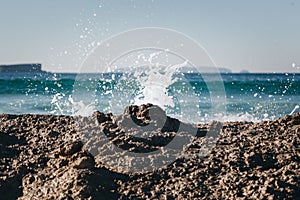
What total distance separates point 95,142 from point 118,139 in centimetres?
18

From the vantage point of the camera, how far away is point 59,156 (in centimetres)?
359

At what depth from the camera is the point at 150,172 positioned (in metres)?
3.29

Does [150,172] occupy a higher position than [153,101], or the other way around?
[153,101]

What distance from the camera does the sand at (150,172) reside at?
3074 millimetres

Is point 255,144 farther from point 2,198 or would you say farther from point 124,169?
point 2,198

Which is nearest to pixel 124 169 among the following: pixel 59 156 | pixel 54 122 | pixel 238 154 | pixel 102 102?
pixel 59 156

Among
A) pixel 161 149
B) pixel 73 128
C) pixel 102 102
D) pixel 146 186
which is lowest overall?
pixel 146 186

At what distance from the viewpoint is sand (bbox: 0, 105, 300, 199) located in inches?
121

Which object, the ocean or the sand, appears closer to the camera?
the sand

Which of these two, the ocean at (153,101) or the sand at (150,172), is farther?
the ocean at (153,101)

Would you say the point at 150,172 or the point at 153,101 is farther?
the point at 153,101

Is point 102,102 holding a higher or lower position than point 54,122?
higher

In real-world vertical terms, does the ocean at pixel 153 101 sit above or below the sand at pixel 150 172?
above

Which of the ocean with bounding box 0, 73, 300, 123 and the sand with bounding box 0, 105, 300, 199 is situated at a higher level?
the ocean with bounding box 0, 73, 300, 123
